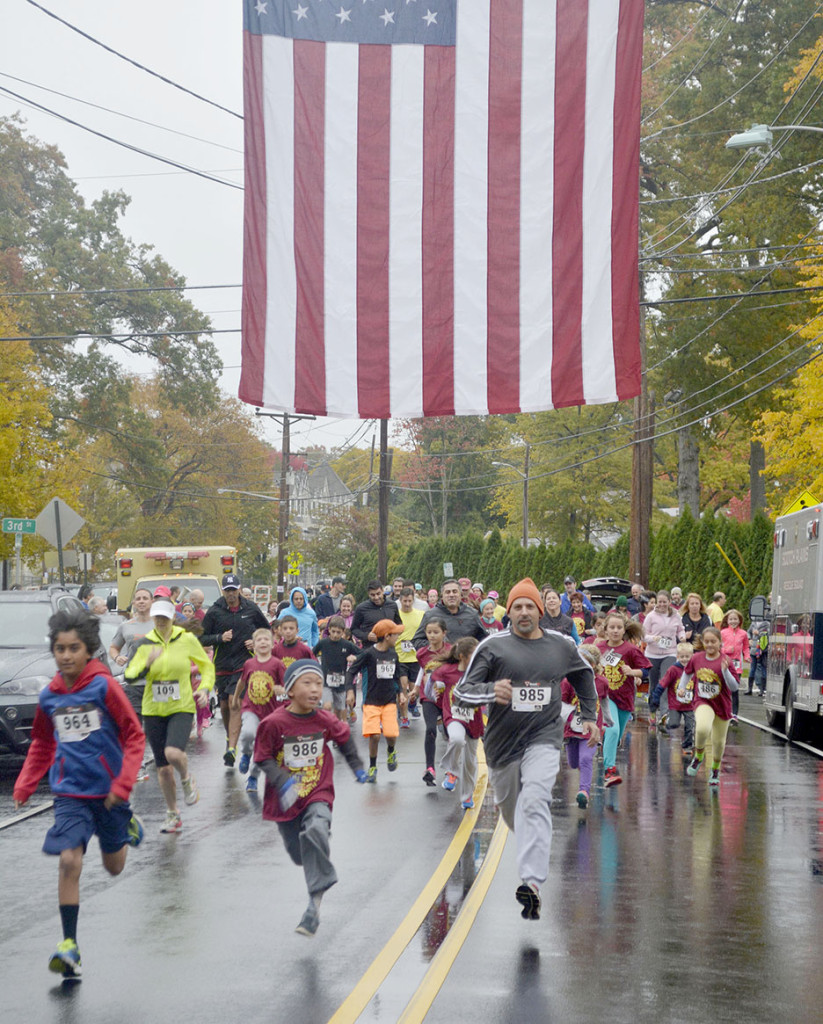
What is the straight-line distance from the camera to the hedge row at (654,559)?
36.3 meters

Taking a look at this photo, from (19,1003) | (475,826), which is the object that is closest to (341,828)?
(475,826)

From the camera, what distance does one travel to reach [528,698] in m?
8.39

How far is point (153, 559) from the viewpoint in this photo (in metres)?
30.1

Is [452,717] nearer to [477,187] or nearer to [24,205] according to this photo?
[477,187]

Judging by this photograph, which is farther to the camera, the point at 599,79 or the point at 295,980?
the point at 599,79

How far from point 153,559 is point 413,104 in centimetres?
1890

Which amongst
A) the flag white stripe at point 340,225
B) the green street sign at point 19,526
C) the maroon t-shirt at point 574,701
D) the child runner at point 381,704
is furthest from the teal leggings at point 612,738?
the green street sign at point 19,526

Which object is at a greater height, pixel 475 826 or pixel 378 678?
pixel 378 678

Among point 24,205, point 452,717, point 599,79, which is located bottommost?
point 452,717

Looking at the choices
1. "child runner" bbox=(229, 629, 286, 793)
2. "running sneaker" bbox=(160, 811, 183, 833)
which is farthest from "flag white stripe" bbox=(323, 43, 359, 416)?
"running sneaker" bbox=(160, 811, 183, 833)

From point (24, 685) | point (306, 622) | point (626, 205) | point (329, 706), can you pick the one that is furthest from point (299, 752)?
point (329, 706)

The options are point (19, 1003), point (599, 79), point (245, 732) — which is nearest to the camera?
point (19, 1003)

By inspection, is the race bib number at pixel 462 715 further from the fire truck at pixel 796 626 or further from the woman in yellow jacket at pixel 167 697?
the fire truck at pixel 796 626

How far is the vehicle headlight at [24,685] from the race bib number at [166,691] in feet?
12.4
